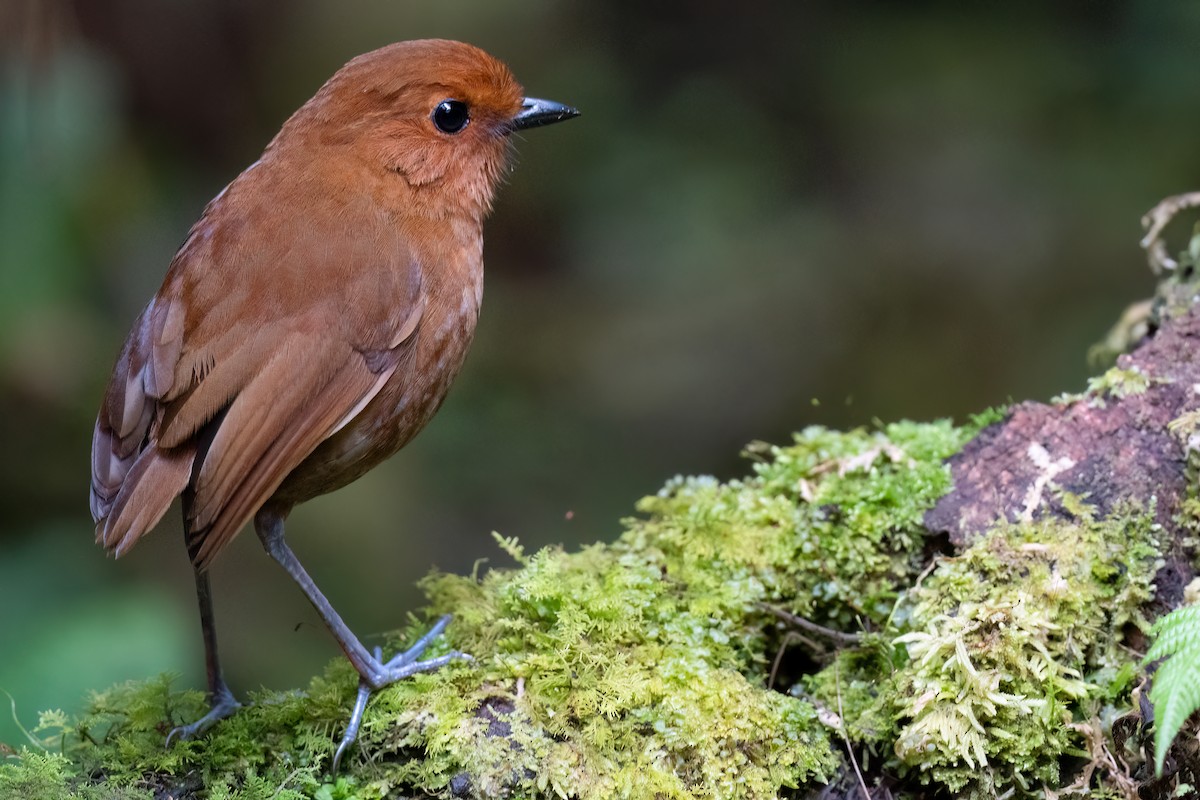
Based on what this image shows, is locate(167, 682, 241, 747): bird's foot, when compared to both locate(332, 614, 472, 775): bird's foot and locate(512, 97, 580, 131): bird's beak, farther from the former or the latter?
locate(512, 97, 580, 131): bird's beak

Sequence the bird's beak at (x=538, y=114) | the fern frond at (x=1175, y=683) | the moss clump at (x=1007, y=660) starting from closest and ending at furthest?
1. the fern frond at (x=1175, y=683)
2. the moss clump at (x=1007, y=660)
3. the bird's beak at (x=538, y=114)

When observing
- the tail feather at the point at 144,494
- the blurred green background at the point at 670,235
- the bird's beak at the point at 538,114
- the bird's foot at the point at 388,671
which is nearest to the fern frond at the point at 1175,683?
the bird's foot at the point at 388,671

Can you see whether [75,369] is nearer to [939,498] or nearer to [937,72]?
[939,498]

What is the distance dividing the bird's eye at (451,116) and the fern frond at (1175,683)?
2.03m

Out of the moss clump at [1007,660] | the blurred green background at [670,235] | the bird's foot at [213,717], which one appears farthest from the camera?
the blurred green background at [670,235]

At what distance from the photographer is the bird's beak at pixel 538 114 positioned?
10.0 feet

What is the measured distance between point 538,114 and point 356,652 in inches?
61.2

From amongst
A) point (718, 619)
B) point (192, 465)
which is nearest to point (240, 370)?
point (192, 465)

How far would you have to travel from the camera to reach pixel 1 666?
339 centimetres

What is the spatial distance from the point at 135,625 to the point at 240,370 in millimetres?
1570

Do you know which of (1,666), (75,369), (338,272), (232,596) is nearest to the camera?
(338,272)

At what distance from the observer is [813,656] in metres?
2.62

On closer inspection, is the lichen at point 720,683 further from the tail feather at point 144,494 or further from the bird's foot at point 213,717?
the tail feather at point 144,494

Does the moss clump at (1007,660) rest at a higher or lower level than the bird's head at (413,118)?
lower
